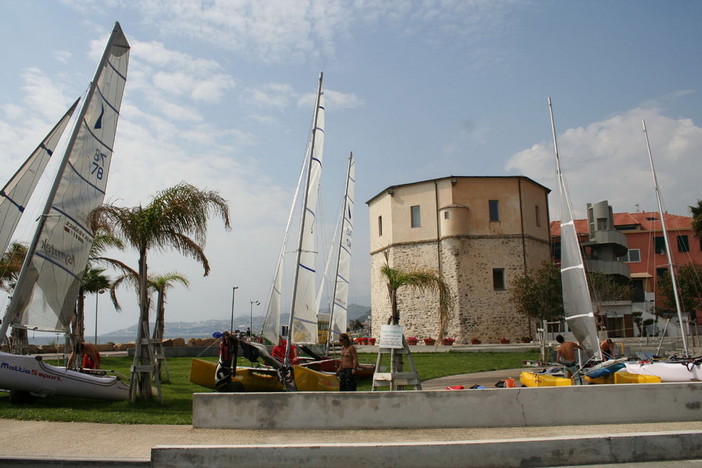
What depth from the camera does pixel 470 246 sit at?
141ft

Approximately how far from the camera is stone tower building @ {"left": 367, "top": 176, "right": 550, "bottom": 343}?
137 feet

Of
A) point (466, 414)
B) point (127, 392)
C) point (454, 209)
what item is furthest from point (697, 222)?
point (127, 392)

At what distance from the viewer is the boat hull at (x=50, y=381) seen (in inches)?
427

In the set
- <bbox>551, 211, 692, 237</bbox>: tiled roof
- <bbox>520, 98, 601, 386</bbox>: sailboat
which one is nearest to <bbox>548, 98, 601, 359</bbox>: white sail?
<bbox>520, 98, 601, 386</bbox>: sailboat

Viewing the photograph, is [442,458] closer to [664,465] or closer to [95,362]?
[664,465]

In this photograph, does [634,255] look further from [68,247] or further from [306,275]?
[68,247]

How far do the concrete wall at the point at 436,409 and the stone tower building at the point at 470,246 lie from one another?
32.4 metres

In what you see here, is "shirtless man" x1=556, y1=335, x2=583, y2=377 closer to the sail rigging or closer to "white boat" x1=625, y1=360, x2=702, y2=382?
"white boat" x1=625, y1=360, x2=702, y2=382

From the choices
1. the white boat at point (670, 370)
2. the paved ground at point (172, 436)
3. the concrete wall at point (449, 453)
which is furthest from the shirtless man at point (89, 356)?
the white boat at point (670, 370)

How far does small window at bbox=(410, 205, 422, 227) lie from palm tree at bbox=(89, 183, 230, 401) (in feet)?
104

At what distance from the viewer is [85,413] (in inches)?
419

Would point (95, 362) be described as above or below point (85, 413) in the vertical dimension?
above

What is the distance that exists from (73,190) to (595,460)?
11555mm

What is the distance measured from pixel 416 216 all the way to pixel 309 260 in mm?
27116
